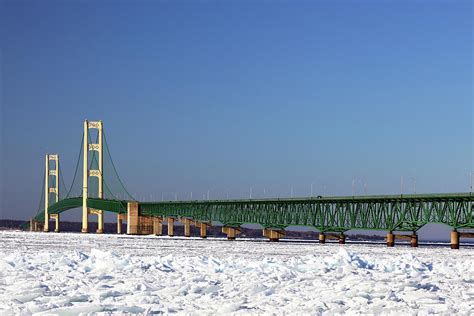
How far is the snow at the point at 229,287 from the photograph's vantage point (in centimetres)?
1723

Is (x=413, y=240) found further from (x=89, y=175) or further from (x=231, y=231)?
(x=89, y=175)

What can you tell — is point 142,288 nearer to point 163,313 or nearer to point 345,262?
point 163,313

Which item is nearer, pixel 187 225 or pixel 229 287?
pixel 229 287

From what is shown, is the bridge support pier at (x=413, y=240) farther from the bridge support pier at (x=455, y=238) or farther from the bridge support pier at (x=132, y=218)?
the bridge support pier at (x=132, y=218)

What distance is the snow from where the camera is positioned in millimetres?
17234

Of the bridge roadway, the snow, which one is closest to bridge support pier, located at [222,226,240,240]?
the bridge roadway

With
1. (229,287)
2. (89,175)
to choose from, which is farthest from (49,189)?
(229,287)

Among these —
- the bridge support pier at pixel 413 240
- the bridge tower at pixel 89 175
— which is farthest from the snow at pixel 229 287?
the bridge tower at pixel 89 175

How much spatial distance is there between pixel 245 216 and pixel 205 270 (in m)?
95.3

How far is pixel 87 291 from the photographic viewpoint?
1955cm

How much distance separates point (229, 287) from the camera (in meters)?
20.8

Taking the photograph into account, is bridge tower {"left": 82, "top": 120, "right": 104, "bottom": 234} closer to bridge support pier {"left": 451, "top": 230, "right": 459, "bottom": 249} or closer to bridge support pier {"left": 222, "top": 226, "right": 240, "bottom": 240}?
bridge support pier {"left": 222, "top": 226, "right": 240, "bottom": 240}

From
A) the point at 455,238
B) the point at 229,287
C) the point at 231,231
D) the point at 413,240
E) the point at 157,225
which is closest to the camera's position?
the point at 229,287

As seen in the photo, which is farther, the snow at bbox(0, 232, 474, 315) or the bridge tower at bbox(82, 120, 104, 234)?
the bridge tower at bbox(82, 120, 104, 234)
